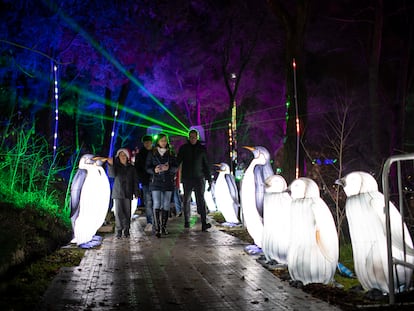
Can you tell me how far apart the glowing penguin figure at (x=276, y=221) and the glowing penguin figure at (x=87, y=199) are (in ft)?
11.3

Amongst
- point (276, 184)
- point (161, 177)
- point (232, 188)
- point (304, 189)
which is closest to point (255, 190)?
point (276, 184)

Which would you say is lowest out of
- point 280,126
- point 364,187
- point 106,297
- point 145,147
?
point 106,297

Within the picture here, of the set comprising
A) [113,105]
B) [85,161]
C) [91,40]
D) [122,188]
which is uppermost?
[91,40]

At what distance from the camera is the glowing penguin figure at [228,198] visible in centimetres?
1378

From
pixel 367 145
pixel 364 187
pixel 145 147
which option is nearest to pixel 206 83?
pixel 367 145

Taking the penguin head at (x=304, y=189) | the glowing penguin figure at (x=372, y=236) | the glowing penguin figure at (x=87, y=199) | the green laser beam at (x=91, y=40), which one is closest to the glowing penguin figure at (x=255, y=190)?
the penguin head at (x=304, y=189)

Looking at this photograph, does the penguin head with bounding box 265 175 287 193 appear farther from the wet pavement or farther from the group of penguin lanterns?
the wet pavement

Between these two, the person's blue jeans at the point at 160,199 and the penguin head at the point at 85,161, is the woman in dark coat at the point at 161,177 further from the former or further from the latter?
the penguin head at the point at 85,161

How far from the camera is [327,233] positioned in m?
6.31

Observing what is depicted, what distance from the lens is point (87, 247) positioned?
954cm

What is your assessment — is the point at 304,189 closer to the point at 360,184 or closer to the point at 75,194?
the point at 360,184

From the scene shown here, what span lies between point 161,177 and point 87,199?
6.66ft

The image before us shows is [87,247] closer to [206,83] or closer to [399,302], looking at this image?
[399,302]

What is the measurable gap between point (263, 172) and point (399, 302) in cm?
388
